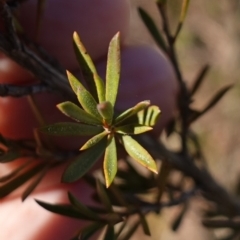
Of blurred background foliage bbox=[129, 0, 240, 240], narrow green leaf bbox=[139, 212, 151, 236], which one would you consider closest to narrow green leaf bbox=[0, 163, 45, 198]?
narrow green leaf bbox=[139, 212, 151, 236]

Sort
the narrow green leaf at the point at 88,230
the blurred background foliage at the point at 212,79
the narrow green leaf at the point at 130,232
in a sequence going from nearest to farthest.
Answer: the narrow green leaf at the point at 88,230 → the narrow green leaf at the point at 130,232 → the blurred background foliage at the point at 212,79

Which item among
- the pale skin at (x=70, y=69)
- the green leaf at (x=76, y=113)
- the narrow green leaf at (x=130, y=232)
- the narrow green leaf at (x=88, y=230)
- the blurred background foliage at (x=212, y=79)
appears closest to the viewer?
the green leaf at (x=76, y=113)

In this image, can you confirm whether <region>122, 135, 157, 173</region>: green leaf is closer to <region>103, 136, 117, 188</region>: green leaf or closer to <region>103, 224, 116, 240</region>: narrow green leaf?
<region>103, 136, 117, 188</region>: green leaf

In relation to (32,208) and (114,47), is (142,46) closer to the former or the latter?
(32,208)

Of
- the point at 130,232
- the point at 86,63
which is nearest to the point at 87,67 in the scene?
the point at 86,63

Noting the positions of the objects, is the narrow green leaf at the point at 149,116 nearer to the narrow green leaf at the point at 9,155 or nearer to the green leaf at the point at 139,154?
the green leaf at the point at 139,154

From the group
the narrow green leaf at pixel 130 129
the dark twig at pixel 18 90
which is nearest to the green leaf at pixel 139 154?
the narrow green leaf at pixel 130 129

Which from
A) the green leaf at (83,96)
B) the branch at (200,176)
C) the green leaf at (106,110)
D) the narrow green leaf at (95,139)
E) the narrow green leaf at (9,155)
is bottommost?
the branch at (200,176)
